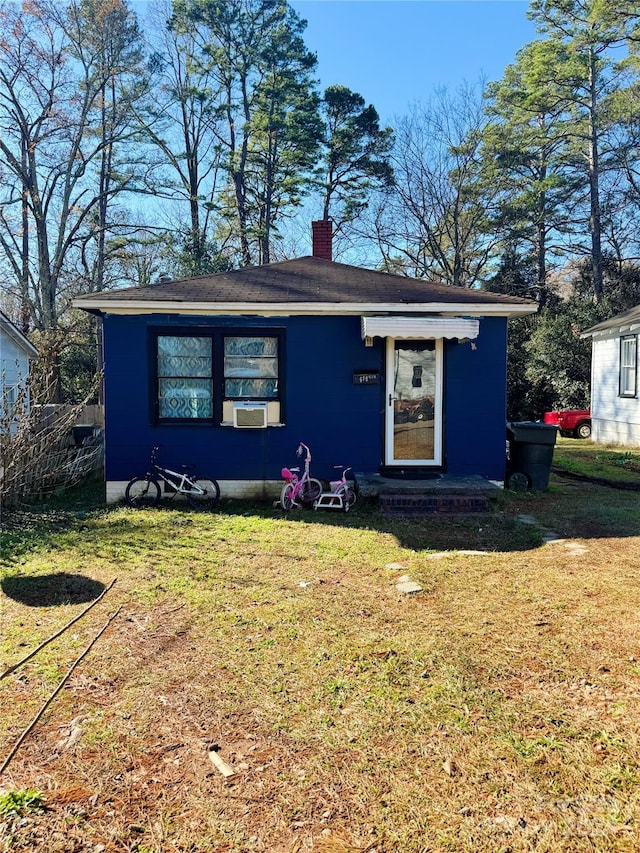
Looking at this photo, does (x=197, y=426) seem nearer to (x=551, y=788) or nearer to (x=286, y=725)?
(x=286, y=725)

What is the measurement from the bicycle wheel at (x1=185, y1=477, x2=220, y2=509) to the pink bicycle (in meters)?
0.90

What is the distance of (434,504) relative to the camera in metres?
6.94

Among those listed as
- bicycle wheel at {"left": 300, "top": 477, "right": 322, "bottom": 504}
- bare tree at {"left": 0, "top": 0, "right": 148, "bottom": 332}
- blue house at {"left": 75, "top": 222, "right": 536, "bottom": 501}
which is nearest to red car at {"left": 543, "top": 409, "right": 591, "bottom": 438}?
blue house at {"left": 75, "top": 222, "right": 536, "bottom": 501}

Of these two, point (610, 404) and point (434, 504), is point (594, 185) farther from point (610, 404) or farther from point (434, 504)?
point (434, 504)

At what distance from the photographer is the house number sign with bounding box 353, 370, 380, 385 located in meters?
7.89

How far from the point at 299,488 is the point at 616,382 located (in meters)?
10.1

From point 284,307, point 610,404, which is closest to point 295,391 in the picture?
point 284,307

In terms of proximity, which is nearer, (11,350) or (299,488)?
(299,488)

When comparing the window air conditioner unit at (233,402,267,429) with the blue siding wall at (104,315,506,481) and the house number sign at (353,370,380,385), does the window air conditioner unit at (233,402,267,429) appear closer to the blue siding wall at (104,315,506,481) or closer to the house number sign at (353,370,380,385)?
the blue siding wall at (104,315,506,481)

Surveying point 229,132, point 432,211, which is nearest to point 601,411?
point 432,211

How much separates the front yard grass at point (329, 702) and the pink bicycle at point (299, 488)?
1.99 meters

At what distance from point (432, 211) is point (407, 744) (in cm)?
2452

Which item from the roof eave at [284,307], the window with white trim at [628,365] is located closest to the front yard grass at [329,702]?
the roof eave at [284,307]

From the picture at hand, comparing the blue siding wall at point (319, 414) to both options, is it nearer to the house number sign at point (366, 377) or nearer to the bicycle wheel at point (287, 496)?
the house number sign at point (366, 377)
